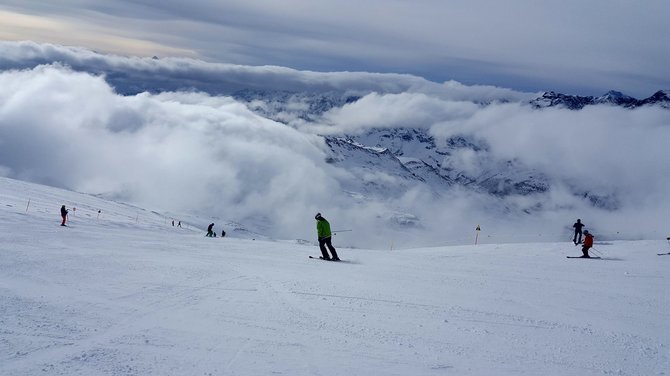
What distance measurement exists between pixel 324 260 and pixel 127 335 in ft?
34.9

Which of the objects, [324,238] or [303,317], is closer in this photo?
[303,317]

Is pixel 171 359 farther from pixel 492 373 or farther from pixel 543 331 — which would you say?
pixel 543 331

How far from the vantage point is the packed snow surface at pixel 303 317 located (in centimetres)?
734

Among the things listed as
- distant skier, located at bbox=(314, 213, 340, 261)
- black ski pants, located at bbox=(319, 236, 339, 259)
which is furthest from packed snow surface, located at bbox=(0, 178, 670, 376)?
distant skier, located at bbox=(314, 213, 340, 261)

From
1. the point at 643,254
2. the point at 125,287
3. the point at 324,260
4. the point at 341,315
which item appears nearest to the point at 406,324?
the point at 341,315

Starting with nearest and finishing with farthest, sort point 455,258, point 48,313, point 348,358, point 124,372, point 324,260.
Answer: point 124,372 < point 348,358 < point 48,313 < point 324,260 < point 455,258

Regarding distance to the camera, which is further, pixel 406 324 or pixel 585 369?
pixel 406 324

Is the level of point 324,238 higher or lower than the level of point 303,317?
higher

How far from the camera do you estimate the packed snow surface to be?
734cm

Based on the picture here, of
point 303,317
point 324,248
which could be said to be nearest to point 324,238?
point 324,248

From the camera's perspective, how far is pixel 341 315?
32.4 feet

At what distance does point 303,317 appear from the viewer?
31.5 ft

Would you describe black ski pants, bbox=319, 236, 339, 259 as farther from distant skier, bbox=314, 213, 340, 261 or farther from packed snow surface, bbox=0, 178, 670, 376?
packed snow surface, bbox=0, 178, 670, 376

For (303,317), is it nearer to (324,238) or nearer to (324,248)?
(324,248)
